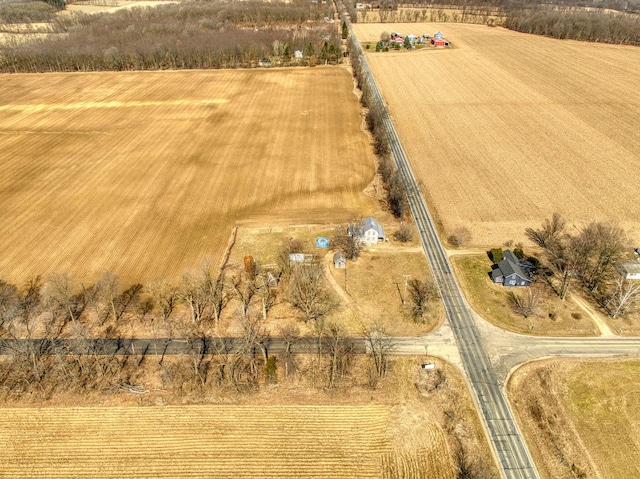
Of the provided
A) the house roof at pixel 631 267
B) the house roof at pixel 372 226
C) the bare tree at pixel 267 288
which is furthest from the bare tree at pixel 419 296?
the house roof at pixel 631 267

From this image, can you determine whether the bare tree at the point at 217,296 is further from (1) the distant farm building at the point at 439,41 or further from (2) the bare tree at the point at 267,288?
(1) the distant farm building at the point at 439,41

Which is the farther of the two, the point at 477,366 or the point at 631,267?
the point at 631,267

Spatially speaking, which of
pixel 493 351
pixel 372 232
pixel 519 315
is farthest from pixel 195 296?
pixel 519 315

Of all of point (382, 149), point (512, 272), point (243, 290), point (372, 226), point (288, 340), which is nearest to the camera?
point (288, 340)

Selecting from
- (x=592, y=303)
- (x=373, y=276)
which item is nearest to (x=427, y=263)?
(x=373, y=276)

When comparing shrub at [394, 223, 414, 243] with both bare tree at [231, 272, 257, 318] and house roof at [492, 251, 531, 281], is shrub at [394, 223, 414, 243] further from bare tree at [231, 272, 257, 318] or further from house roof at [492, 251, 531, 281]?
bare tree at [231, 272, 257, 318]

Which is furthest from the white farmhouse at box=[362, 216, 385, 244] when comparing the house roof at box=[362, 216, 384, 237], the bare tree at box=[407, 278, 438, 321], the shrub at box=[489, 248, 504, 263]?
the shrub at box=[489, 248, 504, 263]

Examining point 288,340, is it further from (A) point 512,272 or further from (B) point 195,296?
(A) point 512,272
